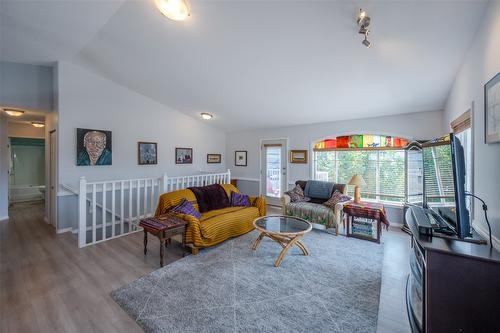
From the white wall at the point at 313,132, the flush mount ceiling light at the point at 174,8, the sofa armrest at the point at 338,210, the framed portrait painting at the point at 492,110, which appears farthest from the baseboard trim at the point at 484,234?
the flush mount ceiling light at the point at 174,8

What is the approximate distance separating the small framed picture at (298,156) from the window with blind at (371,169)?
0.28 m

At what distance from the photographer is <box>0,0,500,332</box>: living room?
1.90 metres

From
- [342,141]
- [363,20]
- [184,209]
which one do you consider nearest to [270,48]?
[363,20]

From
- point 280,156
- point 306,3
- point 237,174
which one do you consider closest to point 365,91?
point 306,3

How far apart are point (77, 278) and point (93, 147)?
9.05ft

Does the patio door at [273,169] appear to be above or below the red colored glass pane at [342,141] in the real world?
below

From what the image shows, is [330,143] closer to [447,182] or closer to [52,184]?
[447,182]

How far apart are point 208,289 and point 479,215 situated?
8.96ft

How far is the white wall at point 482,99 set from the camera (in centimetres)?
172

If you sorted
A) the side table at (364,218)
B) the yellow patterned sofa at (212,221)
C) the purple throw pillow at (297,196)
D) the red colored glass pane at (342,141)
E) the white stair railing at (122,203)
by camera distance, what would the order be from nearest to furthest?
the yellow patterned sofa at (212,221) → the side table at (364,218) → the white stair railing at (122,203) → the purple throw pillow at (297,196) → the red colored glass pane at (342,141)

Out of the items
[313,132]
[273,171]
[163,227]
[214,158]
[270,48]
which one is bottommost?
[163,227]

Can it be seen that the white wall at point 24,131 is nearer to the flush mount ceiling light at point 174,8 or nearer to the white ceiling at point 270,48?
the white ceiling at point 270,48

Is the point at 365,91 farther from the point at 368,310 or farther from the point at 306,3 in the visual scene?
the point at 368,310

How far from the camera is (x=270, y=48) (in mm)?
2953
